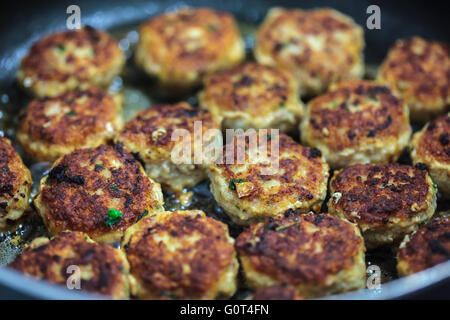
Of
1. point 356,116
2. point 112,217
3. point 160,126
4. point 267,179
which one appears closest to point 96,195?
point 112,217

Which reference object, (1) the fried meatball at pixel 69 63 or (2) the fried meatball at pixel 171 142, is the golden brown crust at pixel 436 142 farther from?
(1) the fried meatball at pixel 69 63

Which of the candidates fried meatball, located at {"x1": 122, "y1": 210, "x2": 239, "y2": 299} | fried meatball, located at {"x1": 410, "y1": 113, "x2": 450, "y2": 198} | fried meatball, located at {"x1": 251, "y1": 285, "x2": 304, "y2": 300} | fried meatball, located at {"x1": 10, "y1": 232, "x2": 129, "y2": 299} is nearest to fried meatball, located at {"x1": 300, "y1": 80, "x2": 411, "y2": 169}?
fried meatball, located at {"x1": 410, "y1": 113, "x2": 450, "y2": 198}

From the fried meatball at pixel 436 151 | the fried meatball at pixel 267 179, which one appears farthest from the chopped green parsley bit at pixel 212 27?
the fried meatball at pixel 436 151

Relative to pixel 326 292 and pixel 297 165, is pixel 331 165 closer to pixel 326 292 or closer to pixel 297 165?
pixel 297 165

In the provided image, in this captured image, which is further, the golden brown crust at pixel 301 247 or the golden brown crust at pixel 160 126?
the golden brown crust at pixel 160 126

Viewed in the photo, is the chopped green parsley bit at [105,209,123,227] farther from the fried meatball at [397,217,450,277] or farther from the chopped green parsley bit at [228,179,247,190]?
the fried meatball at [397,217,450,277]

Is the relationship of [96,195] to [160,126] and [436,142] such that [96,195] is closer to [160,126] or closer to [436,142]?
[160,126]

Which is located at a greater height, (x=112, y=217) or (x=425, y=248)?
(x=112, y=217)
